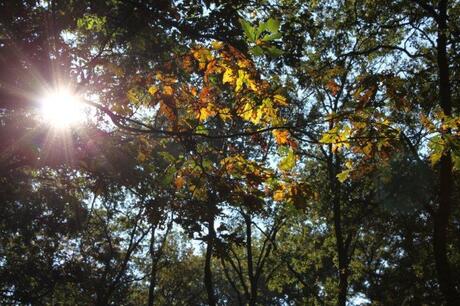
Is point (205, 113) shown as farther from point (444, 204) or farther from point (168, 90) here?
point (444, 204)

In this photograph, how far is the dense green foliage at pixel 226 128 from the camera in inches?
149

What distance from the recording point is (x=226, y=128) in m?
5.31

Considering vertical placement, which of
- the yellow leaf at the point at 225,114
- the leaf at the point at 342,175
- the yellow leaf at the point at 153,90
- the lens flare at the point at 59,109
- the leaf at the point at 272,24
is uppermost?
the lens flare at the point at 59,109

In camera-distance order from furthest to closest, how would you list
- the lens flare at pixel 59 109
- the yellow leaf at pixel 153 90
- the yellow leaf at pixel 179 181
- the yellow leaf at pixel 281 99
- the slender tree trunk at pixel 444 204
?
1. the slender tree trunk at pixel 444 204
2. the lens flare at pixel 59 109
3. the yellow leaf at pixel 153 90
4. the yellow leaf at pixel 179 181
5. the yellow leaf at pixel 281 99

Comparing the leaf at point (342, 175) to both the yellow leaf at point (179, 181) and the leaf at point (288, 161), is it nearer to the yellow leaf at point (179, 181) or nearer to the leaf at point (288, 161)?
the leaf at point (288, 161)

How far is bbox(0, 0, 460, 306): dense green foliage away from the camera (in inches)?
149

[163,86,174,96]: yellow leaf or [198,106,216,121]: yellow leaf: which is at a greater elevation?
[163,86,174,96]: yellow leaf

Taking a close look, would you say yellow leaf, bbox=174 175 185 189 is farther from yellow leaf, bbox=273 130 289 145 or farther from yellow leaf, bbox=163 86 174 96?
yellow leaf, bbox=273 130 289 145

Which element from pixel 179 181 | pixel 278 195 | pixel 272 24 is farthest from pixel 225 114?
pixel 272 24

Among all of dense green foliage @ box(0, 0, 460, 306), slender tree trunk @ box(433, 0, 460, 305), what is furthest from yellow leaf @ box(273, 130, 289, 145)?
slender tree trunk @ box(433, 0, 460, 305)

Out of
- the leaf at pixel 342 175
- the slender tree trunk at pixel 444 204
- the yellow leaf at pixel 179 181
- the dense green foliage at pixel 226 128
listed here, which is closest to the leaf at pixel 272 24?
the dense green foliage at pixel 226 128

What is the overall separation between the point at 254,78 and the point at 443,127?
5.30 feet

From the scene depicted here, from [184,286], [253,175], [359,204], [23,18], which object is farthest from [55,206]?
[184,286]

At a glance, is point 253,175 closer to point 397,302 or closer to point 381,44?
point 381,44
